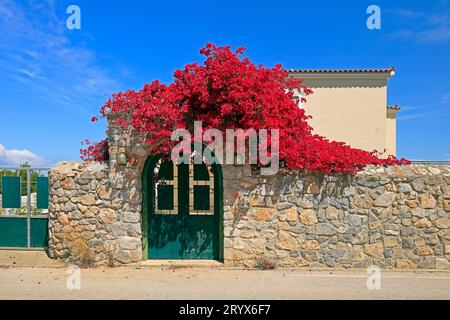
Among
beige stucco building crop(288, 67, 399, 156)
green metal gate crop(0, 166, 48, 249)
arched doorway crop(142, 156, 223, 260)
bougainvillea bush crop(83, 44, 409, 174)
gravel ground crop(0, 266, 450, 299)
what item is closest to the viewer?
gravel ground crop(0, 266, 450, 299)

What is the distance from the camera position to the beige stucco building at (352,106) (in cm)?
1541

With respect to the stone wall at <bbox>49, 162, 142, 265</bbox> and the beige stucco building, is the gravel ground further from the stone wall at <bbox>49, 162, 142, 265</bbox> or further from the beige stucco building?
the beige stucco building

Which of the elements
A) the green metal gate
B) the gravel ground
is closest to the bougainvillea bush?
the gravel ground

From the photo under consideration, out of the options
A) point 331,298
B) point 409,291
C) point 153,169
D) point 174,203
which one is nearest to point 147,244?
point 174,203

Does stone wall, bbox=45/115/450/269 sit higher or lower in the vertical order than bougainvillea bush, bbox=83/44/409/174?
lower

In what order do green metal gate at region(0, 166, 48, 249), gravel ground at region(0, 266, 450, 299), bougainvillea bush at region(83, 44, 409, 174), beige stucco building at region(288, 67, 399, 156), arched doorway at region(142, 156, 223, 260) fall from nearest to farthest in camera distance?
1. gravel ground at region(0, 266, 450, 299)
2. bougainvillea bush at region(83, 44, 409, 174)
3. arched doorway at region(142, 156, 223, 260)
4. green metal gate at region(0, 166, 48, 249)
5. beige stucco building at region(288, 67, 399, 156)

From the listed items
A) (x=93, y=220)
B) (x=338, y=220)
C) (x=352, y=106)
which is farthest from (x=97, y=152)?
(x=352, y=106)

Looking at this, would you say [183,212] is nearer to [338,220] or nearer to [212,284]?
[212,284]

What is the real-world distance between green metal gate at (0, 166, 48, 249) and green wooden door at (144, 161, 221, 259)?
2834 mm

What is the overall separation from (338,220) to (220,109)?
3.45 metres

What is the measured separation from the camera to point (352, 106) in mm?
15531

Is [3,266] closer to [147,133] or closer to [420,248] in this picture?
[147,133]

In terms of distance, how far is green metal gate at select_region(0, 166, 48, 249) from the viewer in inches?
336

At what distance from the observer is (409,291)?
597cm
